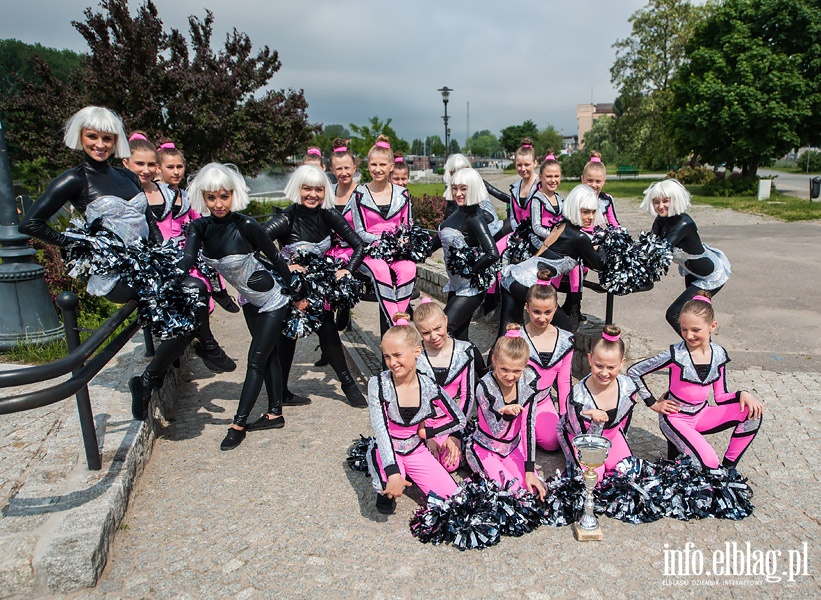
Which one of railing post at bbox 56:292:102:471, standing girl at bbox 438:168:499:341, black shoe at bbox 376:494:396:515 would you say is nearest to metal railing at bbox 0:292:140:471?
railing post at bbox 56:292:102:471

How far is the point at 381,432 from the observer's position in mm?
3688

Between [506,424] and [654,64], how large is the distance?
39.5 m

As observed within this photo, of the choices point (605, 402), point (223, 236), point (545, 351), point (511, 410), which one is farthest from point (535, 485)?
point (223, 236)

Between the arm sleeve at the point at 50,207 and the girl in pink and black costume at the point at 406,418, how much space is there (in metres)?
2.49

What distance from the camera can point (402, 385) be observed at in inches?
151

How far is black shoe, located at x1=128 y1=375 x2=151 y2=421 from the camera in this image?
14.7 feet

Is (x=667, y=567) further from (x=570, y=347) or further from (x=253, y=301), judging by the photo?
(x=253, y=301)

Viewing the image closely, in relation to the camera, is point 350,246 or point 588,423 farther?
point 350,246

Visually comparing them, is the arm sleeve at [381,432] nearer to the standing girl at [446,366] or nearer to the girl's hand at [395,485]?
the girl's hand at [395,485]

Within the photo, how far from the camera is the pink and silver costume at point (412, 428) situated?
3.74 meters

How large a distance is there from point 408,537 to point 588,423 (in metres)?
1.40

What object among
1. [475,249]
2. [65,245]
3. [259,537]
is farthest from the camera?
[475,249]

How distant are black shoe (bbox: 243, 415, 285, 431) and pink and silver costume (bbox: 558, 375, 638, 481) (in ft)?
7.99

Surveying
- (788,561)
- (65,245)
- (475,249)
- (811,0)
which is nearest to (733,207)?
(811,0)
